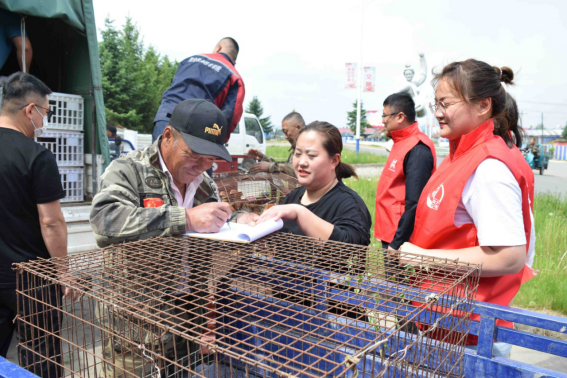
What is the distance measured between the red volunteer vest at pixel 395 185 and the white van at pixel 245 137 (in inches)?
308

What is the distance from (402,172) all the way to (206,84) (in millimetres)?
1847

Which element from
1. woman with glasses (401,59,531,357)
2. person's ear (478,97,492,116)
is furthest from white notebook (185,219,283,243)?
person's ear (478,97,492,116)

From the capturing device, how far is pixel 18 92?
2367 millimetres

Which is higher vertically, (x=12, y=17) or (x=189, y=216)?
(x=12, y=17)

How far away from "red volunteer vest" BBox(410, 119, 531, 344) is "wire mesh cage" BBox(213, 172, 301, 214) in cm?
205

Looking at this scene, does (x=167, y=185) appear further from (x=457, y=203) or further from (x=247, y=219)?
→ (x=457, y=203)

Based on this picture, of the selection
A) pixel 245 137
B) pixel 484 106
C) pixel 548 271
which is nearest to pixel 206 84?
pixel 484 106

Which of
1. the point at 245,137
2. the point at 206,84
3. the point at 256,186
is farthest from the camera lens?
the point at 245,137

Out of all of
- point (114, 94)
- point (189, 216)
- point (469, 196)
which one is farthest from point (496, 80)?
point (114, 94)

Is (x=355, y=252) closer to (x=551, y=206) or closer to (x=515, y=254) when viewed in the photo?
(x=515, y=254)

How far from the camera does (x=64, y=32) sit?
4.42 m

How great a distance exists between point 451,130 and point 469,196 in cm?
33

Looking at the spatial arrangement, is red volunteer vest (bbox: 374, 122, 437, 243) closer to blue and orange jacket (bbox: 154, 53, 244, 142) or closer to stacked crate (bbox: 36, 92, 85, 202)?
blue and orange jacket (bbox: 154, 53, 244, 142)

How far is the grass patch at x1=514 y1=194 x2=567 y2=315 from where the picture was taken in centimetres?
376
